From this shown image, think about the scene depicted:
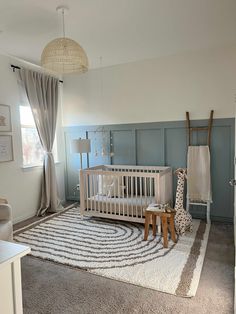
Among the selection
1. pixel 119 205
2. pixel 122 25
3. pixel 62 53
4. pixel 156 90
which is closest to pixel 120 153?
pixel 119 205

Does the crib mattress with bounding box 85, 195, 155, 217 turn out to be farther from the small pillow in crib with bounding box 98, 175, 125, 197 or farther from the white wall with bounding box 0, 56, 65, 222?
the white wall with bounding box 0, 56, 65, 222

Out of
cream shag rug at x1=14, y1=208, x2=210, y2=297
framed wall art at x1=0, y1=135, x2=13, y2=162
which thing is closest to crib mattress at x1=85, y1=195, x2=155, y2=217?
cream shag rug at x1=14, y1=208, x2=210, y2=297

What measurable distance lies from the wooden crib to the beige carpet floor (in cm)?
120

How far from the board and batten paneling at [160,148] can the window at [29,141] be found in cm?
68

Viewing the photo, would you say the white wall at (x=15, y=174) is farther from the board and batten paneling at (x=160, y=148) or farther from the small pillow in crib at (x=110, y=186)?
the small pillow in crib at (x=110, y=186)

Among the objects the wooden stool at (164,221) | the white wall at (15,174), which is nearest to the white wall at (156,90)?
the white wall at (15,174)

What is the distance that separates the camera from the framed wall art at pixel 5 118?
3.42 meters

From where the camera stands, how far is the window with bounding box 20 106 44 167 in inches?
155

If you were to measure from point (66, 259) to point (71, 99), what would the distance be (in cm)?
305

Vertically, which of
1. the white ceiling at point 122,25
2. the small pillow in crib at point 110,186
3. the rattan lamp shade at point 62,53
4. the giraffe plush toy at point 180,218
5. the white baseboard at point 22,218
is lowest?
the white baseboard at point 22,218

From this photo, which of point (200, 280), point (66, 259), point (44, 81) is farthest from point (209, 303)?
point (44, 81)

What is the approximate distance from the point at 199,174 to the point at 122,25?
2.33m

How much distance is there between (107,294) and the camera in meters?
Answer: 1.97

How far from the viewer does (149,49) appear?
346cm
